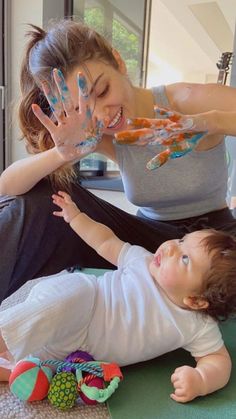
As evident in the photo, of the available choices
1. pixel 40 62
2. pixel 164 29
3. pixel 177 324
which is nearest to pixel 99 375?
pixel 177 324

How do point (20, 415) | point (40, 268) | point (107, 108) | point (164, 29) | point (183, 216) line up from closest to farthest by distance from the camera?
1. point (20, 415)
2. point (107, 108)
3. point (40, 268)
4. point (183, 216)
5. point (164, 29)

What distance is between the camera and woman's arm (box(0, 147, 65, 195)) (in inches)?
35.1

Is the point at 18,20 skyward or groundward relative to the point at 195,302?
skyward

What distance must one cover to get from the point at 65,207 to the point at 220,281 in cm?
38

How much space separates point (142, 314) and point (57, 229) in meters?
0.29

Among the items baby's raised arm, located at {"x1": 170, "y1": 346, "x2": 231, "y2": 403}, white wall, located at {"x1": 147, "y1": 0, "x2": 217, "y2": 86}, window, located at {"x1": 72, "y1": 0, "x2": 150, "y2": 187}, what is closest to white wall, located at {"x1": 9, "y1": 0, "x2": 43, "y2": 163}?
window, located at {"x1": 72, "y1": 0, "x2": 150, "y2": 187}

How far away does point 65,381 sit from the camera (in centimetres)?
73

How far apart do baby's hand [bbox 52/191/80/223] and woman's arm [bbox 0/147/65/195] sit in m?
0.06

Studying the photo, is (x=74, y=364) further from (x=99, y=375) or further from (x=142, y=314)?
(x=142, y=314)

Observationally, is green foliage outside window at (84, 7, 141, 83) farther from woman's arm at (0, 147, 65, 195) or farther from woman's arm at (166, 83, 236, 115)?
woman's arm at (0, 147, 65, 195)

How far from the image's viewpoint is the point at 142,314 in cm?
80

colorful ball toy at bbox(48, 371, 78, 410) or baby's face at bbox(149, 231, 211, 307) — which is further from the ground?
baby's face at bbox(149, 231, 211, 307)

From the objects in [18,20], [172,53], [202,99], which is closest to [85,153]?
[202,99]

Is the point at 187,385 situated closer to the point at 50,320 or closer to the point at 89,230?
the point at 50,320
